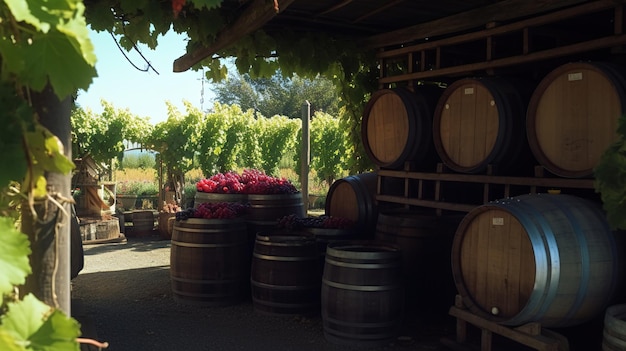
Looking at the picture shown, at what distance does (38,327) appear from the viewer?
3.46ft

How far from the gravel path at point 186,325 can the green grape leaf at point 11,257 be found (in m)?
2.25

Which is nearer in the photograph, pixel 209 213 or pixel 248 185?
pixel 209 213

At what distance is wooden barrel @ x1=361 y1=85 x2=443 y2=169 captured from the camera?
5.23 m

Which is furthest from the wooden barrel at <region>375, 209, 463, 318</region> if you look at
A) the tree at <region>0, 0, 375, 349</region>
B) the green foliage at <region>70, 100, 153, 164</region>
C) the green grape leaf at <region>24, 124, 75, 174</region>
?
the green foliage at <region>70, 100, 153, 164</region>

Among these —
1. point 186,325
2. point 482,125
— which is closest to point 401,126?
point 482,125

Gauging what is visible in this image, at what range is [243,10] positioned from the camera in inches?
201

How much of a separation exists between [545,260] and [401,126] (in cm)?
230

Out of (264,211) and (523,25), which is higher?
(523,25)

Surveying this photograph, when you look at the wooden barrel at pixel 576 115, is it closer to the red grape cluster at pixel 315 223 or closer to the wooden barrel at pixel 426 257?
the wooden barrel at pixel 426 257

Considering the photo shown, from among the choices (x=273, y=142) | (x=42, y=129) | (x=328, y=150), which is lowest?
(x=42, y=129)

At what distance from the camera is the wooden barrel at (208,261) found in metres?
5.37

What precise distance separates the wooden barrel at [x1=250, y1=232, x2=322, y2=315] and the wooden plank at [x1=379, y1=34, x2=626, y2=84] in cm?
177

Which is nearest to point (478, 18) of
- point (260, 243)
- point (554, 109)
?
point (554, 109)

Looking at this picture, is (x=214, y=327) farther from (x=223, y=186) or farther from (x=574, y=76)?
(x=574, y=76)
